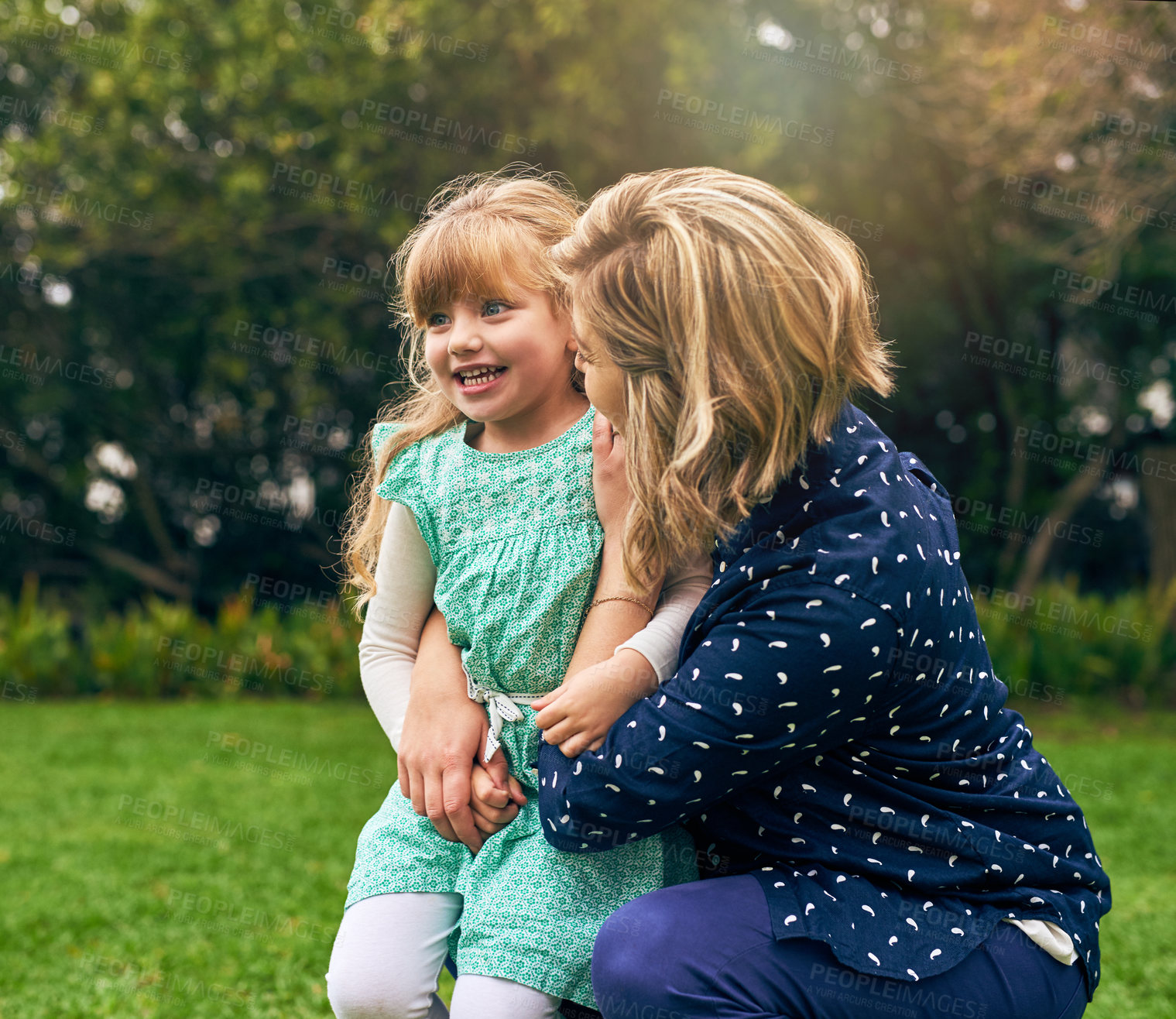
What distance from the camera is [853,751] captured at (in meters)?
1.59

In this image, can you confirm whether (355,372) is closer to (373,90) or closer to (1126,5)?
(373,90)

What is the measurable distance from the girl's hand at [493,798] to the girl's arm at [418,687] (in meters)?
0.02

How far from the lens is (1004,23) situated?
764 cm

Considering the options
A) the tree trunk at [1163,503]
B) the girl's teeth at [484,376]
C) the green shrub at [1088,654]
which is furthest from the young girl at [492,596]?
the tree trunk at [1163,503]

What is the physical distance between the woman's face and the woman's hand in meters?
0.56

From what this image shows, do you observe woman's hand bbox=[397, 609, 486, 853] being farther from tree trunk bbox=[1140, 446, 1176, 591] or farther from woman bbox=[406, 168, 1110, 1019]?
tree trunk bbox=[1140, 446, 1176, 591]

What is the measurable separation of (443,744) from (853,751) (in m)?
0.67

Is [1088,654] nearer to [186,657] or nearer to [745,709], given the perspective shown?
[186,657]

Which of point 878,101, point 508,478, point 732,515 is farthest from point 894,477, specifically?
point 878,101

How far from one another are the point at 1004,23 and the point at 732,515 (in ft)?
24.3

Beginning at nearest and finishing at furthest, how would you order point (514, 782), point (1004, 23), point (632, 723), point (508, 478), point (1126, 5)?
point (632, 723), point (514, 782), point (508, 478), point (1126, 5), point (1004, 23)

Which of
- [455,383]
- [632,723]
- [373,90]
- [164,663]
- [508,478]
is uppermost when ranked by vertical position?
[373,90]

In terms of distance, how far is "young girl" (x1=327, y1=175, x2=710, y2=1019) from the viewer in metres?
1.74

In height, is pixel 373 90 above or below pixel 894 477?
above
